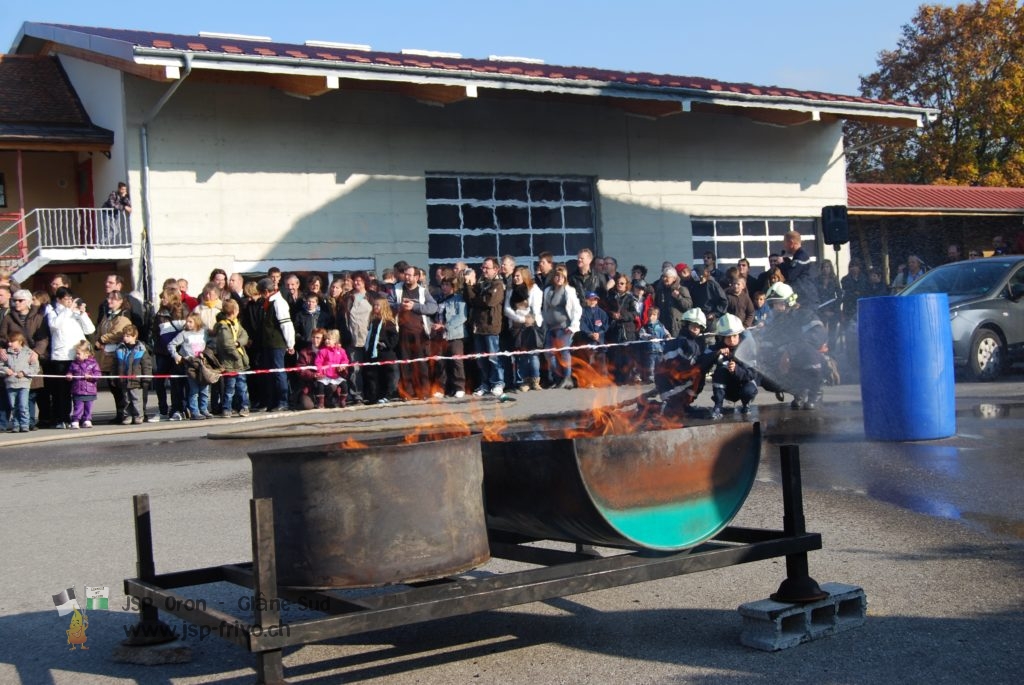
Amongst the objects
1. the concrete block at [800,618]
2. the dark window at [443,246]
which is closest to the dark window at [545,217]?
the dark window at [443,246]

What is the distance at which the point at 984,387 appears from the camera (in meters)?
16.5

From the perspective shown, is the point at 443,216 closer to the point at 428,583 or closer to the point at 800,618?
the point at 428,583

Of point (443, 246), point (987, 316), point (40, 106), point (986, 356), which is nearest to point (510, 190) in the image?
point (443, 246)

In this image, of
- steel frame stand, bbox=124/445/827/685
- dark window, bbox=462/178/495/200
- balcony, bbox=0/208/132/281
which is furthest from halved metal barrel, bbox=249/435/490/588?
dark window, bbox=462/178/495/200

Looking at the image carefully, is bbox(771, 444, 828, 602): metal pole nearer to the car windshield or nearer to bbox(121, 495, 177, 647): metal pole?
bbox(121, 495, 177, 647): metal pole

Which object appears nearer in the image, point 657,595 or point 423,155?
point 657,595

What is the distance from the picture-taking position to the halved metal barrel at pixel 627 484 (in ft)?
16.6

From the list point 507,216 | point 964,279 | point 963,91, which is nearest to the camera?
point 964,279

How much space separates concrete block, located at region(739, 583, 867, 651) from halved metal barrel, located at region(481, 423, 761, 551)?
41 cm

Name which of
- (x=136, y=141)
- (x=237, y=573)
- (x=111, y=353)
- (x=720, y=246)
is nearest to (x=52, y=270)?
(x=136, y=141)

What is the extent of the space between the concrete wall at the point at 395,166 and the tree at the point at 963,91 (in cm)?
2309

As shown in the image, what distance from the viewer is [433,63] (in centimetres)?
2292

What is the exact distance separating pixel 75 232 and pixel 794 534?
19542mm

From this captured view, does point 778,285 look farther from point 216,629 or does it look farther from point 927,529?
point 216,629
